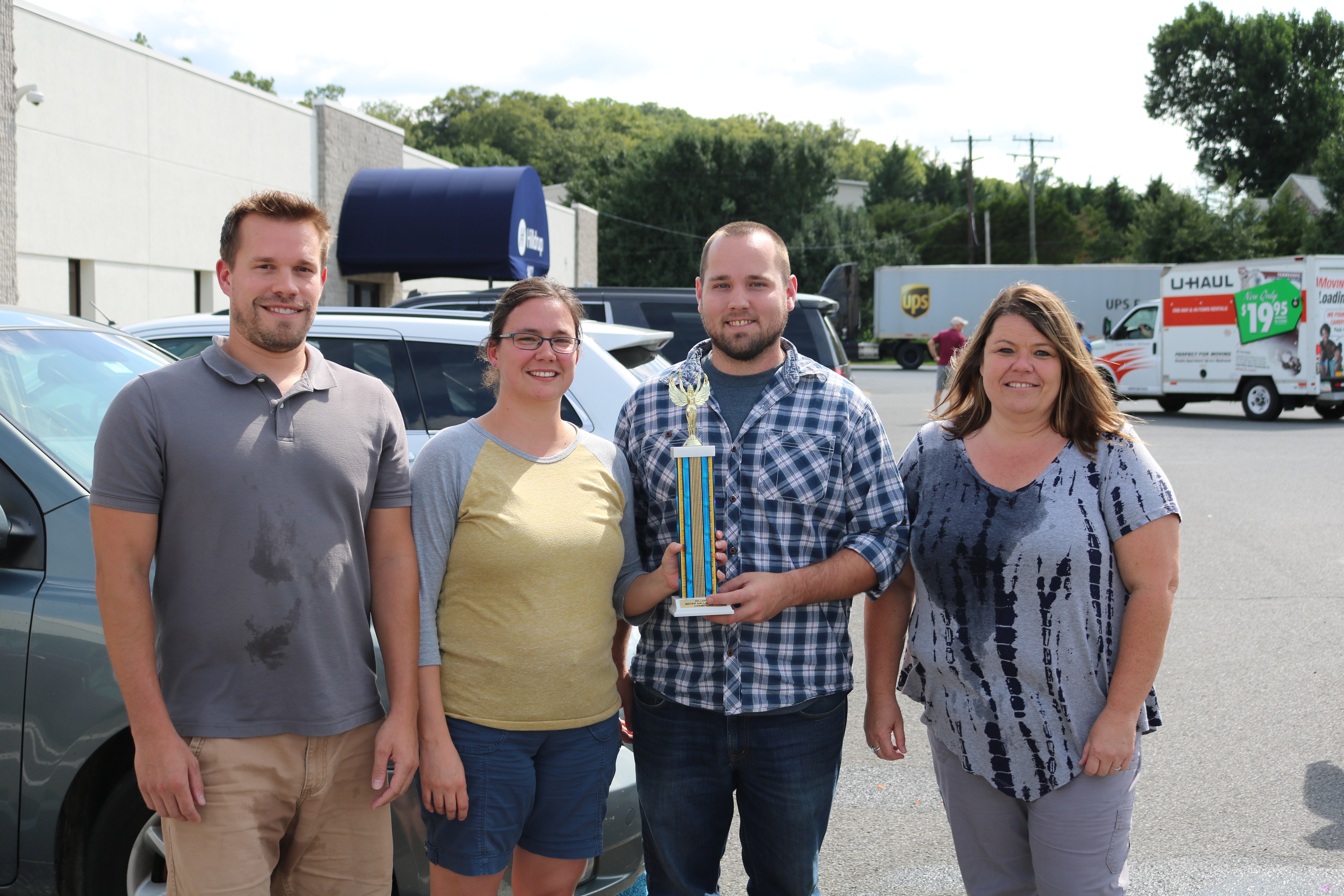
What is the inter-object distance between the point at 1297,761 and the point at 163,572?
4581mm

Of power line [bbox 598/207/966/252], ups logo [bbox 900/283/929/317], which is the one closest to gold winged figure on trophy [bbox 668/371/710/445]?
ups logo [bbox 900/283/929/317]

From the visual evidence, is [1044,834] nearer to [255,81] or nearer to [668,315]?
[668,315]

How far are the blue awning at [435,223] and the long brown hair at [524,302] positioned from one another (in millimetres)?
16659

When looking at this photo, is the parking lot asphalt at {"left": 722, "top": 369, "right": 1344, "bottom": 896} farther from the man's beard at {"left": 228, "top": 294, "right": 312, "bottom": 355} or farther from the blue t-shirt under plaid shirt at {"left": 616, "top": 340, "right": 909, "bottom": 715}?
the man's beard at {"left": 228, "top": 294, "right": 312, "bottom": 355}

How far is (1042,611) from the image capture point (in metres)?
2.42

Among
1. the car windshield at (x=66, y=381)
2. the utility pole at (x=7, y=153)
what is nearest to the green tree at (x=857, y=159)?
the utility pole at (x=7, y=153)

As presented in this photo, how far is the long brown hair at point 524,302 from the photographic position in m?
2.51

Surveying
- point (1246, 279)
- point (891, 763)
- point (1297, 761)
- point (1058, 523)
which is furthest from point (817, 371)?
point (1246, 279)

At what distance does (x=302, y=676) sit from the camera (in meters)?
2.22


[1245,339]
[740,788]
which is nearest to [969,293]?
[1245,339]

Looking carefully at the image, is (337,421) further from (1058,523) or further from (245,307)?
(1058,523)

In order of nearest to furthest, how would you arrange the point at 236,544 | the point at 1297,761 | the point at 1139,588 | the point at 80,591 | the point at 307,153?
1. the point at 236,544
2. the point at 1139,588
3. the point at 80,591
4. the point at 1297,761
5. the point at 307,153

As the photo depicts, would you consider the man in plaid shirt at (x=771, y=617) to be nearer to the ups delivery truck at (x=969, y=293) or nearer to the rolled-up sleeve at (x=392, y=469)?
the rolled-up sleeve at (x=392, y=469)

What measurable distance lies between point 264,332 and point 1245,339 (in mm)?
20991
